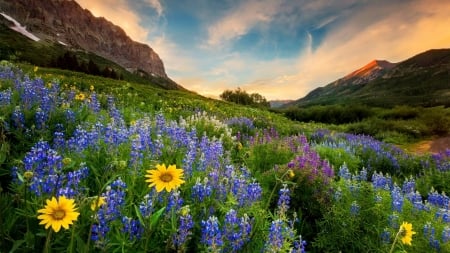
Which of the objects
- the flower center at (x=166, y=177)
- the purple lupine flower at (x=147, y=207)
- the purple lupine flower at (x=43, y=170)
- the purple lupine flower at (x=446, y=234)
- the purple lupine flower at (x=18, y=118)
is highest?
the purple lupine flower at (x=18, y=118)

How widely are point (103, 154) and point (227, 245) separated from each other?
2.14 m

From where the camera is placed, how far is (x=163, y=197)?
288 cm

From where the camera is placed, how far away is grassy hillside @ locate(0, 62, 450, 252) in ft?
7.94

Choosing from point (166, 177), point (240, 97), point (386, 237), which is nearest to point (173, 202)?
point (166, 177)

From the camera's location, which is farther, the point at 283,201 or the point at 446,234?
the point at 446,234

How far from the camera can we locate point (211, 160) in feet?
14.4

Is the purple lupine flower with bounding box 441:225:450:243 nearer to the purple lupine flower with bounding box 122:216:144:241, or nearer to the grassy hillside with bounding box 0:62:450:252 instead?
the grassy hillside with bounding box 0:62:450:252

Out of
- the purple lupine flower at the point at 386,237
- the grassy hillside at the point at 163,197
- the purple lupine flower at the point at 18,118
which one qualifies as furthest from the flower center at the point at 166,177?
the purple lupine flower at the point at 18,118

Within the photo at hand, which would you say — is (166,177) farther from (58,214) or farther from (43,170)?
(43,170)

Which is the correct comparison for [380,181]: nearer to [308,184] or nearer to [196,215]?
[308,184]

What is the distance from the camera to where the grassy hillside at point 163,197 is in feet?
7.94

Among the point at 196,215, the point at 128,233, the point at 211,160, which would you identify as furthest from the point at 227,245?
the point at 211,160

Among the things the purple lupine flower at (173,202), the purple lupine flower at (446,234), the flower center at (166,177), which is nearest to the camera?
the flower center at (166,177)

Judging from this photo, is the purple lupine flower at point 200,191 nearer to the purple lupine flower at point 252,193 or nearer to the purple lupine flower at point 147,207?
the purple lupine flower at point 252,193
